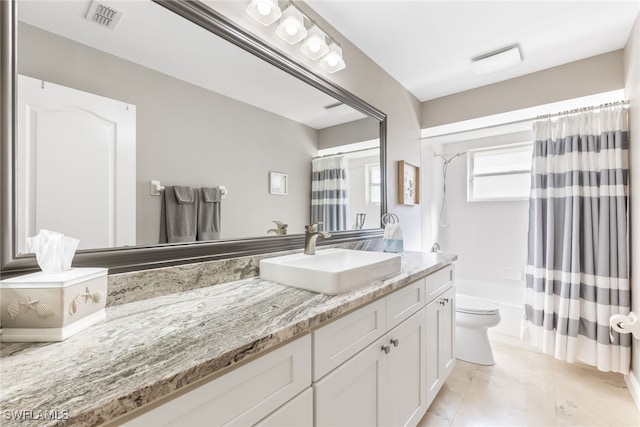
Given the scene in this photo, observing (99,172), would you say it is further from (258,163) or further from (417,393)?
(417,393)

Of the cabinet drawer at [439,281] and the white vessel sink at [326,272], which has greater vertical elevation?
the white vessel sink at [326,272]

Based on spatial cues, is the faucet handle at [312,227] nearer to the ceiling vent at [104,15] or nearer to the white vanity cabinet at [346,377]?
the white vanity cabinet at [346,377]

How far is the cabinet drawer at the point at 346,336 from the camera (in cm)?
83

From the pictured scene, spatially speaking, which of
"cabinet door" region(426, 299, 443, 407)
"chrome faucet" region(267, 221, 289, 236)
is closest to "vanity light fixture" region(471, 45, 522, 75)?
"cabinet door" region(426, 299, 443, 407)

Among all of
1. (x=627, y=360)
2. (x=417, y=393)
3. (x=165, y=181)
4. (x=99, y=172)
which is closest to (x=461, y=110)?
(x=627, y=360)

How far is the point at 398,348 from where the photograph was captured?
122cm

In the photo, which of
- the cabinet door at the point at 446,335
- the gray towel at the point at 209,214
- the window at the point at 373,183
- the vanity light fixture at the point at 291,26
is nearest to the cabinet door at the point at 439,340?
the cabinet door at the point at 446,335

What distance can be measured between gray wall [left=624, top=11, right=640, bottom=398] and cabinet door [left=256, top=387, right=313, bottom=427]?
2180mm

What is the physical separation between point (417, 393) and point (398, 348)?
15.6 inches

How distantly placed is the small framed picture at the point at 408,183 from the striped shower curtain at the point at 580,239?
91 centimetres

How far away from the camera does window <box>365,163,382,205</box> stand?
2.03 metres

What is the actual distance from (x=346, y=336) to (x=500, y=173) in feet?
9.29

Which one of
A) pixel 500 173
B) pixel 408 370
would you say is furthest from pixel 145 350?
pixel 500 173

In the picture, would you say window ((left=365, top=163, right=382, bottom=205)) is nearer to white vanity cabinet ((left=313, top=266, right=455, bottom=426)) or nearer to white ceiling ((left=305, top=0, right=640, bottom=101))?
white vanity cabinet ((left=313, top=266, right=455, bottom=426))
